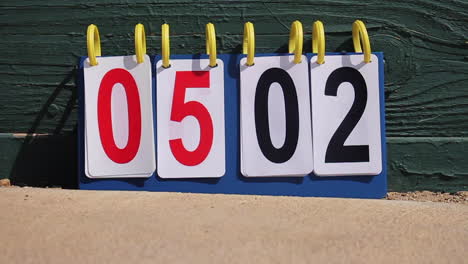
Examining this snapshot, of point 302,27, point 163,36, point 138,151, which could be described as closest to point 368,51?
point 302,27

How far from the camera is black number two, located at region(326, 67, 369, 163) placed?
2.53 metres

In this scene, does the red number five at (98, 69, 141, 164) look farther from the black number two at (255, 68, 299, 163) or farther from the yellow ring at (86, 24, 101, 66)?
the black number two at (255, 68, 299, 163)

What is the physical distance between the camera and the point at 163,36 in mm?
2564

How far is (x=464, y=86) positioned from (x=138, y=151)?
1.32 metres

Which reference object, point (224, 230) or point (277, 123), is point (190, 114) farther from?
point (224, 230)

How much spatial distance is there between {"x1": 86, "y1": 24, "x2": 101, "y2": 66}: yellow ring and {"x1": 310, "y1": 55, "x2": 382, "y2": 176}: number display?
31.5 inches

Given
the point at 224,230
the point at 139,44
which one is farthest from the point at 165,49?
the point at 224,230

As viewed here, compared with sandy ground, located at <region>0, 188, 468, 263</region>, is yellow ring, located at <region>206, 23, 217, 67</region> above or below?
above

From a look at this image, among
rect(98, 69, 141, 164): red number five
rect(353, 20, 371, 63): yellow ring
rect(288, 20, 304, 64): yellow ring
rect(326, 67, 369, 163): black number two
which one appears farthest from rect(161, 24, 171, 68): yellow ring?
rect(353, 20, 371, 63): yellow ring

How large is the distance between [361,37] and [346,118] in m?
0.34

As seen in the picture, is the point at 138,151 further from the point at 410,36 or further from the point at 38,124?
the point at 410,36

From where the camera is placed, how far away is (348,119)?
2535 mm

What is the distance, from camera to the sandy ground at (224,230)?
5.65 feet

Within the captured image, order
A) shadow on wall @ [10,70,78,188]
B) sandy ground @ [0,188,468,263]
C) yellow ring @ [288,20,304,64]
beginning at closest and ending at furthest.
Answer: sandy ground @ [0,188,468,263] < yellow ring @ [288,20,304,64] < shadow on wall @ [10,70,78,188]
